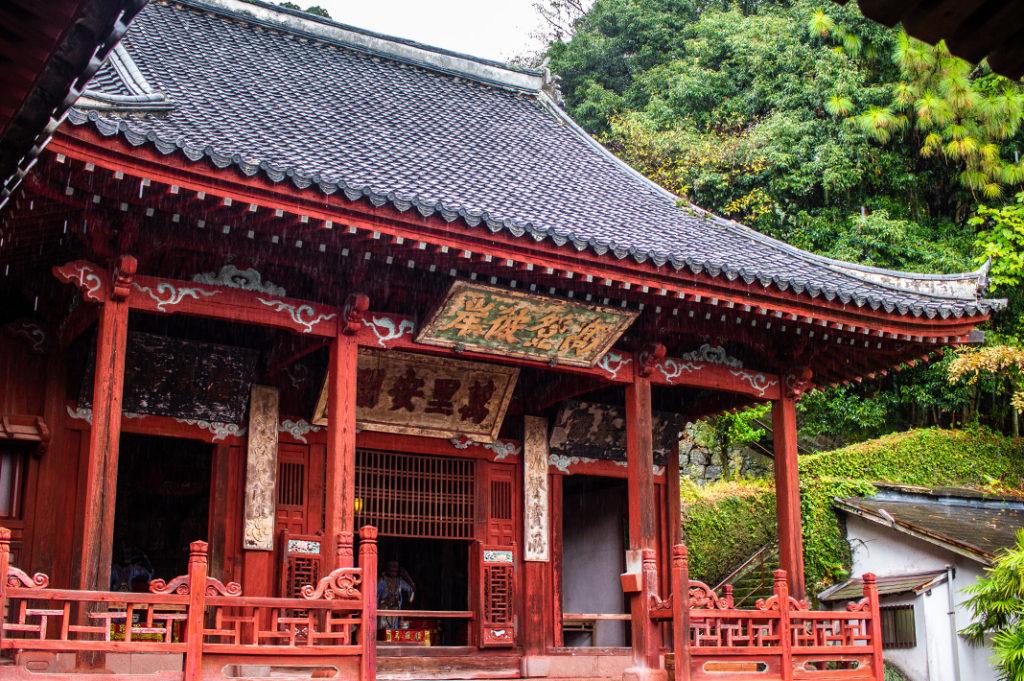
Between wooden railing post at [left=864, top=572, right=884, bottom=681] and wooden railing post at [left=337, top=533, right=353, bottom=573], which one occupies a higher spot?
wooden railing post at [left=337, top=533, right=353, bottom=573]

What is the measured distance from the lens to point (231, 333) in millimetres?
10453

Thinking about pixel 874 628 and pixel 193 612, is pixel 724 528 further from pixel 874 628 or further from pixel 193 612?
pixel 193 612

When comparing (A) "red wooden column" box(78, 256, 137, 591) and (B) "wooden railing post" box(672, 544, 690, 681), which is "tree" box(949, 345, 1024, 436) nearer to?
(B) "wooden railing post" box(672, 544, 690, 681)

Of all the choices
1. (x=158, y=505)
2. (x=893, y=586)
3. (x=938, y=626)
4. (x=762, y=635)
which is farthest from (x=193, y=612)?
(x=893, y=586)

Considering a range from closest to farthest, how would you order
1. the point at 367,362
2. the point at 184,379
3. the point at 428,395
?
the point at 184,379 → the point at 367,362 → the point at 428,395

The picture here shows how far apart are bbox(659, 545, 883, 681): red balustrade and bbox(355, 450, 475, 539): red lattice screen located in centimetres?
294

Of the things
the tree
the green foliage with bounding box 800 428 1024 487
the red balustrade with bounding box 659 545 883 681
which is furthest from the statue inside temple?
the tree

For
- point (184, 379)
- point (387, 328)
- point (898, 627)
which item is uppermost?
point (387, 328)

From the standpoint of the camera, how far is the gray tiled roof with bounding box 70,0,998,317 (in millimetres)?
9148

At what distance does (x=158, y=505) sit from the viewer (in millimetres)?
15328

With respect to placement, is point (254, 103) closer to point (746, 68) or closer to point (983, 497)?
point (983, 497)

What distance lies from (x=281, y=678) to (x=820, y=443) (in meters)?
18.9

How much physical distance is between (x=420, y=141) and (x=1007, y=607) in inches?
328

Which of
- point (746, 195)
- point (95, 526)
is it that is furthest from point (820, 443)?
point (95, 526)
